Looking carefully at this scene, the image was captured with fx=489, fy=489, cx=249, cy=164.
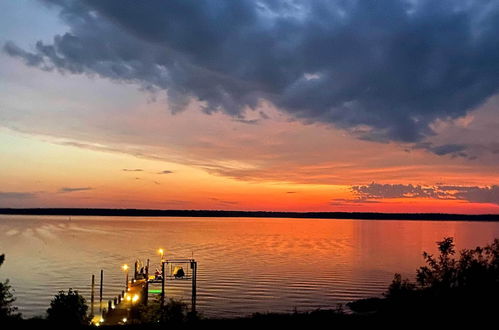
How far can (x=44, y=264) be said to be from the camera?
81875 mm

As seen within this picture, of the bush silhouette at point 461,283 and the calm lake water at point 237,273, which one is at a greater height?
the bush silhouette at point 461,283

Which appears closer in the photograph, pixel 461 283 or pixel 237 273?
pixel 461 283

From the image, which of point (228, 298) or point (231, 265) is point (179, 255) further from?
point (228, 298)

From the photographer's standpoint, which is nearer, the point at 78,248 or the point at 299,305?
the point at 299,305

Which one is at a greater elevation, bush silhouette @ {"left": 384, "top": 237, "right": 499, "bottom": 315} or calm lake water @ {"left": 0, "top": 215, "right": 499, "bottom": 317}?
bush silhouette @ {"left": 384, "top": 237, "right": 499, "bottom": 315}

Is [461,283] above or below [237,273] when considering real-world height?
above

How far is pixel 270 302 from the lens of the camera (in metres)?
52.0

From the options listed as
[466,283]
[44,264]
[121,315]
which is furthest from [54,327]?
[44,264]

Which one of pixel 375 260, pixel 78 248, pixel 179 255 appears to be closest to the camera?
pixel 375 260

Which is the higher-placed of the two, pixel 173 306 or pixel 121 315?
pixel 173 306

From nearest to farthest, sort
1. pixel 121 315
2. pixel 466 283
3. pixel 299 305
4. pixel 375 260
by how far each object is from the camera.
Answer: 1. pixel 466 283
2. pixel 121 315
3. pixel 299 305
4. pixel 375 260

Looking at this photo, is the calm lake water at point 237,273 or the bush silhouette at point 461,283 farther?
the calm lake water at point 237,273

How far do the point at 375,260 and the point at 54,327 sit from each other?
85698 mm

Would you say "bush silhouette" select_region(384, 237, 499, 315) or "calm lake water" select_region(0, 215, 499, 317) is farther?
"calm lake water" select_region(0, 215, 499, 317)
